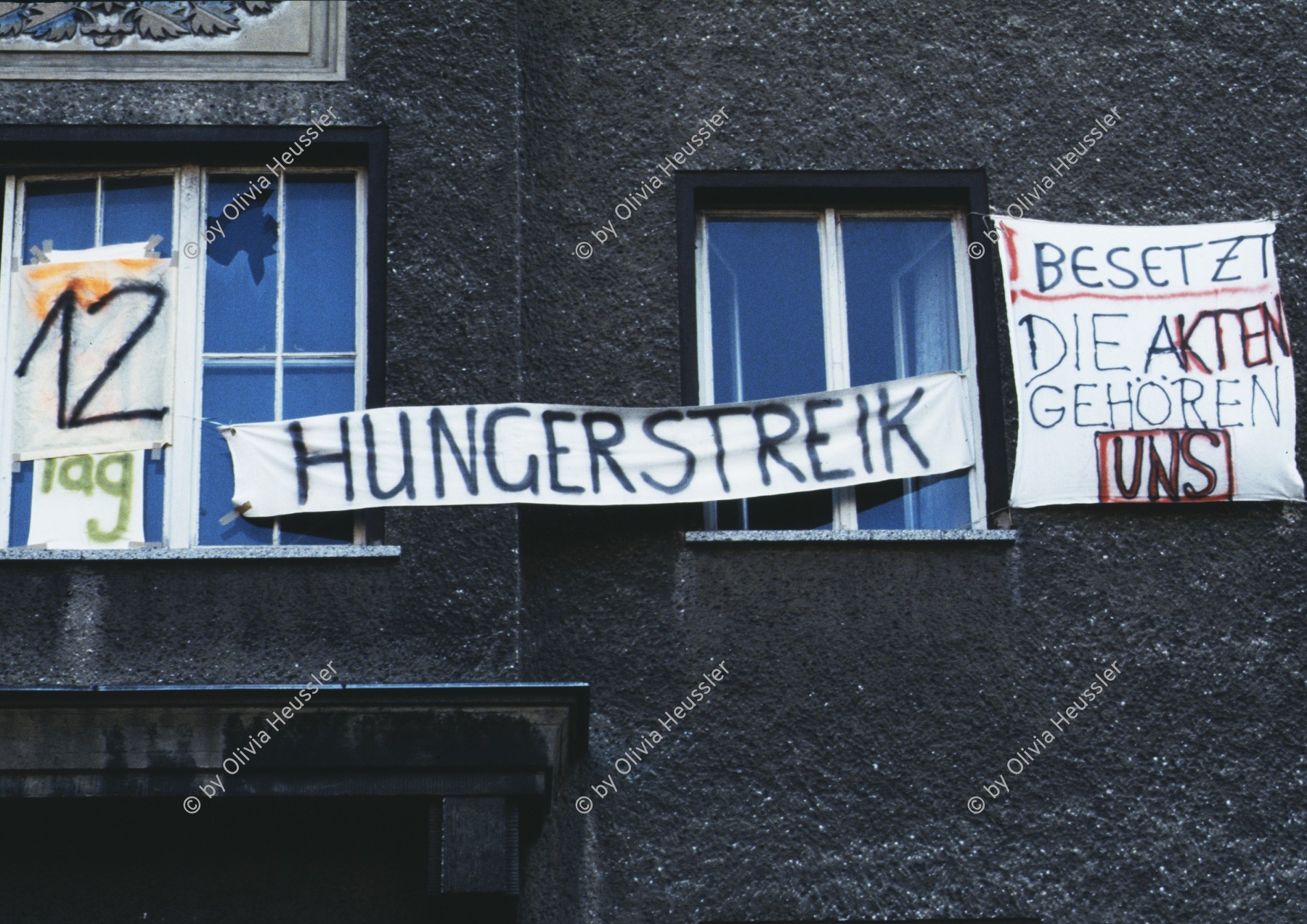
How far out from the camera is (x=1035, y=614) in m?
7.49

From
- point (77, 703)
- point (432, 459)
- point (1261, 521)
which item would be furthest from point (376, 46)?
point (1261, 521)

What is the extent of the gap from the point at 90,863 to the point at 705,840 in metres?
2.35

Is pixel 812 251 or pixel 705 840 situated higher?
pixel 812 251

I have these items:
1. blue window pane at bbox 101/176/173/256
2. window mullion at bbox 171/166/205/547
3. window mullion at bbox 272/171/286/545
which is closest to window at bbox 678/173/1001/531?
window mullion at bbox 272/171/286/545

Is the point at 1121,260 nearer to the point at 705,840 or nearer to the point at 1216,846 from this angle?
the point at 1216,846

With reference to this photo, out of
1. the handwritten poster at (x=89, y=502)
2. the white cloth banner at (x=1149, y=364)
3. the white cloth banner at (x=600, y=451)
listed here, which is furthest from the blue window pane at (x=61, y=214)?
the white cloth banner at (x=1149, y=364)

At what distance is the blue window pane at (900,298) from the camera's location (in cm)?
810

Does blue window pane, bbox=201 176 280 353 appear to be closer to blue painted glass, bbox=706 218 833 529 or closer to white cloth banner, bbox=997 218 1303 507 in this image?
blue painted glass, bbox=706 218 833 529

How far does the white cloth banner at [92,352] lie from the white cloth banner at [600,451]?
49 cm

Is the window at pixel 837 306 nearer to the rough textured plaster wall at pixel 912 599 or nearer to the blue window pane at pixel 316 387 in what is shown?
the rough textured plaster wall at pixel 912 599

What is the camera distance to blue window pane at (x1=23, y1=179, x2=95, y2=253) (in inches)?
310

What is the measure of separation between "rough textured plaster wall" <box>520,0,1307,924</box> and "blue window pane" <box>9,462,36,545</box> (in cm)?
208

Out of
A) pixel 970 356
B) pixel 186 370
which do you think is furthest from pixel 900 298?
pixel 186 370

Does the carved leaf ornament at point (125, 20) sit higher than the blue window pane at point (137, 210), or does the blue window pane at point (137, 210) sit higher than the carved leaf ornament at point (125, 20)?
the carved leaf ornament at point (125, 20)
